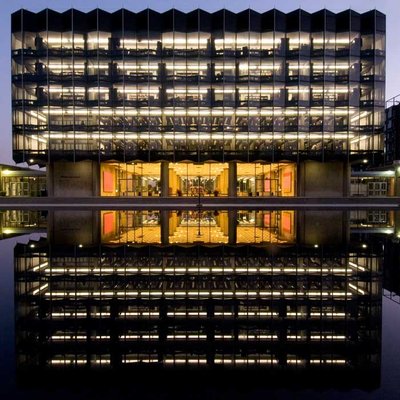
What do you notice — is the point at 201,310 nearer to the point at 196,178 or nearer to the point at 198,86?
the point at 198,86

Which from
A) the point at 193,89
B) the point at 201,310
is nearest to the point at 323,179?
the point at 193,89

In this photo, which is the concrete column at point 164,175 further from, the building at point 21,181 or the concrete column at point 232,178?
the building at point 21,181

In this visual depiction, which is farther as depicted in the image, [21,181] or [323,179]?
[21,181]

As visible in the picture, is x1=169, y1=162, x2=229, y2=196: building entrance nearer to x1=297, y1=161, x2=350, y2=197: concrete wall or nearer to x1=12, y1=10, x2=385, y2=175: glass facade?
x1=12, y1=10, x2=385, y2=175: glass facade

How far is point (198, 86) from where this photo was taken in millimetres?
49938

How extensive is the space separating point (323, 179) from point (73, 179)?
117 ft

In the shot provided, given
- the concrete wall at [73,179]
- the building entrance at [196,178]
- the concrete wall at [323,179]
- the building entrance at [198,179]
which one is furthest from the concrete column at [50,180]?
the concrete wall at [323,179]

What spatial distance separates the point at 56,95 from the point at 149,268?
154ft

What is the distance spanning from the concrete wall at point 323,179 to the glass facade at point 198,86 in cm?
159

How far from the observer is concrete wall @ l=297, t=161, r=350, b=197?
50781 millimetres

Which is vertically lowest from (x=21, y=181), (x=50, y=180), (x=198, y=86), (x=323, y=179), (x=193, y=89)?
(x=323, y=179)

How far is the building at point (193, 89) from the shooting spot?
49.4m

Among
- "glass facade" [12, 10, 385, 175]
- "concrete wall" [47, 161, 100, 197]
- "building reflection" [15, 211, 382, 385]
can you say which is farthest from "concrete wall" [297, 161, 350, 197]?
"building reflection" [15, 211, 382, 385]

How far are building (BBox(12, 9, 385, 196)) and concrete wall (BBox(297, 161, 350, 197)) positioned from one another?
62 cm
